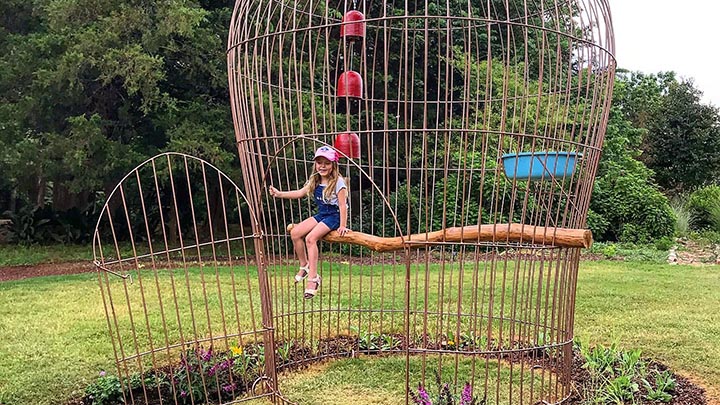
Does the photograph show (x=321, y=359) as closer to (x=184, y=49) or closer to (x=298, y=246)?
(x=298, y=246)

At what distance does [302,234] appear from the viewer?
409 centimetres

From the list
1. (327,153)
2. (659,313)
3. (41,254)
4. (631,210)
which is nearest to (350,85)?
(327,153)

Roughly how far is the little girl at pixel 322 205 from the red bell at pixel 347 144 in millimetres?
143

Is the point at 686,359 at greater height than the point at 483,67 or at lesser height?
lesser

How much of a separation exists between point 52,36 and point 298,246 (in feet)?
27.5

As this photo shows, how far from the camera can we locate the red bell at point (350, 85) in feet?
13.1

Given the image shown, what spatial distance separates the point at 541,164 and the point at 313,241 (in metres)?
1.44

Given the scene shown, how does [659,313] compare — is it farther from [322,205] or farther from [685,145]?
[685,145]

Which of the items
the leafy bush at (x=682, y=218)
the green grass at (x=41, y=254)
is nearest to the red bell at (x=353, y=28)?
the green grass at (x=41, y=254)

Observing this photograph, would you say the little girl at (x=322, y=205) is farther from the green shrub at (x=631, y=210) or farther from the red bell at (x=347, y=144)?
the green shrub at (x=631, y=210)

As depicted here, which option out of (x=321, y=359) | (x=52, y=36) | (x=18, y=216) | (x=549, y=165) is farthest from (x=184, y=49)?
(x=549, y=165)

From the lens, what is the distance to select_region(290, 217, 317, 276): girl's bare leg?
4.04 meters

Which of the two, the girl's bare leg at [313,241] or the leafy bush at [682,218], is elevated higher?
the girl's bare leg at [313,241]

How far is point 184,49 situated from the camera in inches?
421
